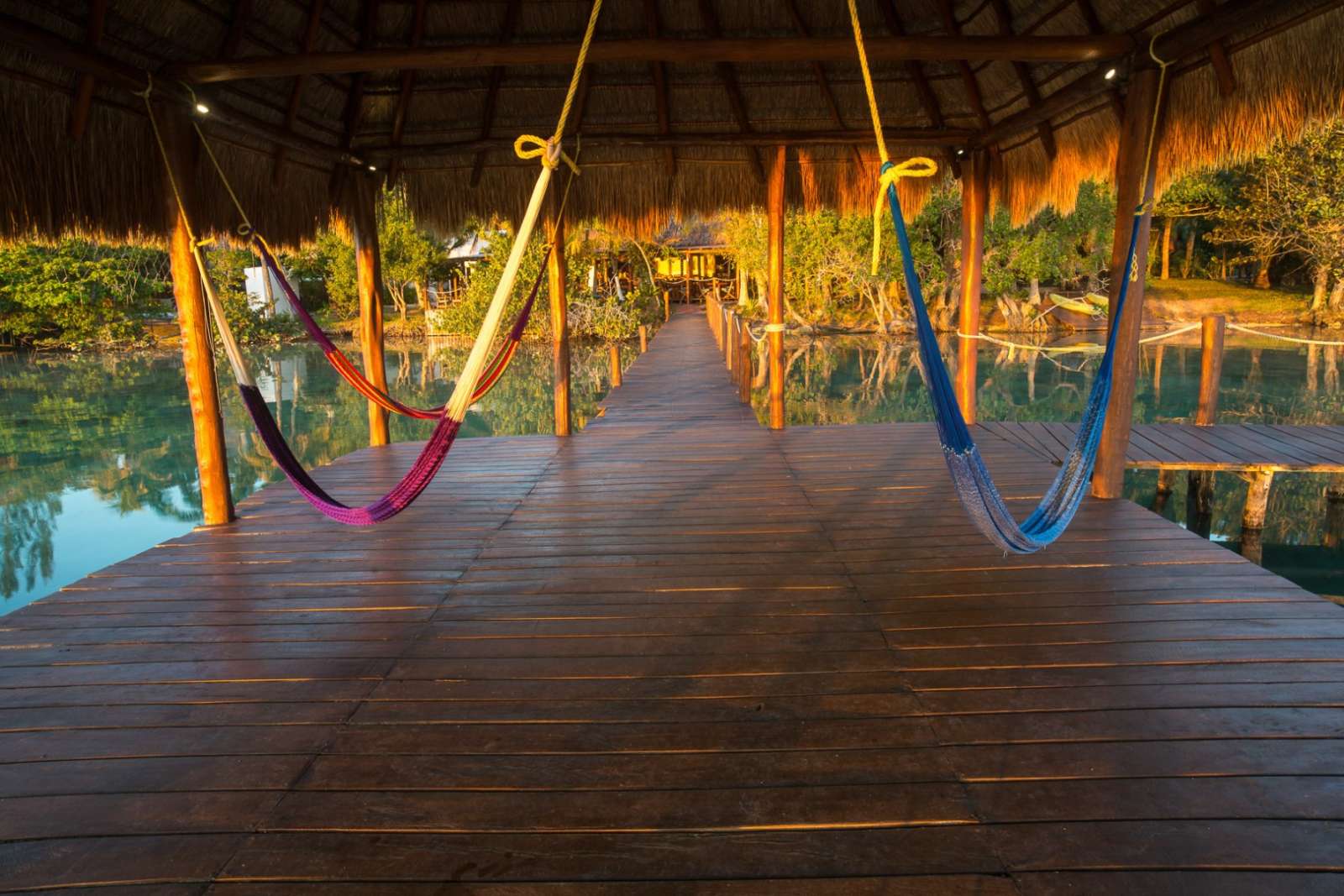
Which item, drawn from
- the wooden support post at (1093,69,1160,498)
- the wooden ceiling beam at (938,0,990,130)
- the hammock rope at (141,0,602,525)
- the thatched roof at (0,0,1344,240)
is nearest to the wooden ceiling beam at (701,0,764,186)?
the thatched roof at (0,0,1344,240)

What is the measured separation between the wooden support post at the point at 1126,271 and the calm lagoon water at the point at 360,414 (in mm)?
2285

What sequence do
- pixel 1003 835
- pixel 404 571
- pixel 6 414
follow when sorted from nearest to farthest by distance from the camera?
pixel 1003 835 < pixel 404 571 < pixel 6 414

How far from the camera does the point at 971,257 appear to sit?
502cm

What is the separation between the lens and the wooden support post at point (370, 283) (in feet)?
15.6

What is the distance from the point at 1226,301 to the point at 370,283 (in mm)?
17909

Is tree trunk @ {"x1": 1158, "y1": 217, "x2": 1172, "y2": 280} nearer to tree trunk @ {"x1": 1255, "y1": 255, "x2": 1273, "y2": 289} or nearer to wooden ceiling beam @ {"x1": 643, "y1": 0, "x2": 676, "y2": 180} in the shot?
tree trunk @ {"x1": 1255, "y1": 255, "x2": 1273, "y2": 289}

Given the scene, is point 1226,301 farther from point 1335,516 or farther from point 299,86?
point 299,86

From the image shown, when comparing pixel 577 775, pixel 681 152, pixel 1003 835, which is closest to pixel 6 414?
pixel 681 152

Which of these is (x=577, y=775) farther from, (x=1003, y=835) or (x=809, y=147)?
(x=809, y=147)

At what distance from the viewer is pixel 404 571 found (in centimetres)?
260

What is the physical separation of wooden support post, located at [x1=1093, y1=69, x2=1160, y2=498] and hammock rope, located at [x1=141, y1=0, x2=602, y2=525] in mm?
2062

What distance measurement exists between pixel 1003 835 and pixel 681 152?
448cm

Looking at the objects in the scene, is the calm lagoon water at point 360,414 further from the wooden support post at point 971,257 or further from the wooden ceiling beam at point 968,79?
the wooden ceiling beam at point 968,79

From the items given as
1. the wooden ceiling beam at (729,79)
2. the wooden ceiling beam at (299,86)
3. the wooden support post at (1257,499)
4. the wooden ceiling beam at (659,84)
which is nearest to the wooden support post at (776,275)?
the wooden ceiling beam at (729,79)
